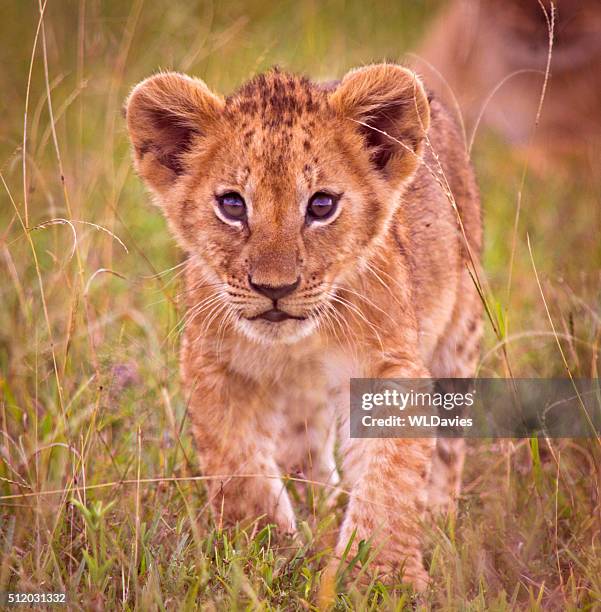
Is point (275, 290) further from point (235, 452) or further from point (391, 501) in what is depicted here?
point (391, 501)

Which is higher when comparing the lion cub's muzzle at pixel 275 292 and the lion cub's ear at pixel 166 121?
the lion cub's ear at pixel 166 121

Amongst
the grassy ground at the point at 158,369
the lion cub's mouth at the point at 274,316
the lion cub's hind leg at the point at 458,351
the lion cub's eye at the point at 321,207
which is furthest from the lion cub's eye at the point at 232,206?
the lion cub's hind leg at the point at 458,351

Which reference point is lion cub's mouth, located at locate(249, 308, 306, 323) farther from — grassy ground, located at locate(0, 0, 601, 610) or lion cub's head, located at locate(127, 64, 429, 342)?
grassy ground, located at locate(0, 0, 601, 610)

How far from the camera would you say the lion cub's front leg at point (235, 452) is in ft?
12.6

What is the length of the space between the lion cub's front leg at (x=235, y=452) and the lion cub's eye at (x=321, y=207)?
727 mm

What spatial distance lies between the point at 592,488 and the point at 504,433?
48cm

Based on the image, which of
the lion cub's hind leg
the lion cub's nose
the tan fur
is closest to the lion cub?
the lion cub's nose

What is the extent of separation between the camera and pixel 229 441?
3.89 metres

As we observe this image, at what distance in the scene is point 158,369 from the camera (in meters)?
4.73

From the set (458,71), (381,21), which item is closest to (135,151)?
(381,21)

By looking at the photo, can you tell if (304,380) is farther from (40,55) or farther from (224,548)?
(40,55)

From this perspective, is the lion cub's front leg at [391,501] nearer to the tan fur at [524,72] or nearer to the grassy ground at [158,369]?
the grassy ground at [158,369]

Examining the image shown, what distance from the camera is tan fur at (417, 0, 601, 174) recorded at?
6855 millimetres

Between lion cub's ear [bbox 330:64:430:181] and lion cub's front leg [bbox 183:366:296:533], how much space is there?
3.28 ft
